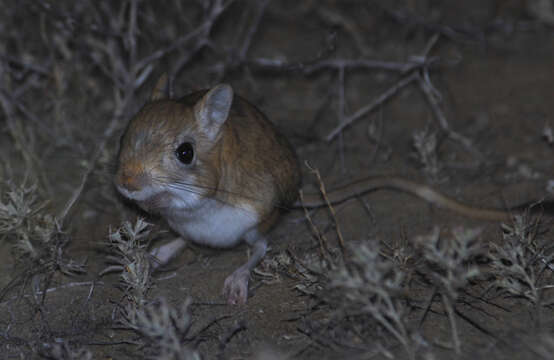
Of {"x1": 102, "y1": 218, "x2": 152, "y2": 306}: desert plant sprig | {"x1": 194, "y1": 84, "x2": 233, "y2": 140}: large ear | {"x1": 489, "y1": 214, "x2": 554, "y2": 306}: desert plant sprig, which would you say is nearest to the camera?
{"x1": 489, "y1": 214, "x2": 554, "y2": 306}: desert plant sprig

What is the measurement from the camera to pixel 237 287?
3344mm

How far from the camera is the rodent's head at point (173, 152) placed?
10.7 feet

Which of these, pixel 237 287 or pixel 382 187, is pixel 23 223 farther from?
pixel 382 187

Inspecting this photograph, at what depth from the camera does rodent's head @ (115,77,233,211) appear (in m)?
3.26

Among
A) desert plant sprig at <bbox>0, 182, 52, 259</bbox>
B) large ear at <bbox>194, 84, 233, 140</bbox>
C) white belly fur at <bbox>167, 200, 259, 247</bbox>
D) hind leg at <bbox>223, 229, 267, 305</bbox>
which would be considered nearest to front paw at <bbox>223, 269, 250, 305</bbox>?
hind leg at <bbox>223, 229, 267, 305</bbox>

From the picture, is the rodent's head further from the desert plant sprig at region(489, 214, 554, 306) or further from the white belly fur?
the desert plant sprig at region(489, 214, 554, 306)

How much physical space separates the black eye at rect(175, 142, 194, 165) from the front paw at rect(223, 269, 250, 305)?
644 mm

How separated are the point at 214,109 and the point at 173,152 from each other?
1.12ft

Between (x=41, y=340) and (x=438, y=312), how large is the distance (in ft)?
5.93

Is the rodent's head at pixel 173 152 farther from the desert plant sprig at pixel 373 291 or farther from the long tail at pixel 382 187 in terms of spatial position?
the desert plant sprig at pixel 373 291

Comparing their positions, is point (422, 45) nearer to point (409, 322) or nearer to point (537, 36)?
Answer: point (537, 36)

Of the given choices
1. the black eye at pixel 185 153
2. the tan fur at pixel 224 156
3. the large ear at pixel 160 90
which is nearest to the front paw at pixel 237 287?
the tan fur at pixel 224 156

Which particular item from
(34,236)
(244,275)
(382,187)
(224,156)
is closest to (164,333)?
(244,275)

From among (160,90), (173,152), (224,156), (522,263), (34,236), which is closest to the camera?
(522,263)
